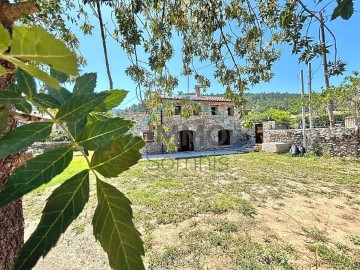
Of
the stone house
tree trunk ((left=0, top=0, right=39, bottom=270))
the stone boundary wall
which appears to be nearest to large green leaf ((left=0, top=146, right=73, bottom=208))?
tree trunk ((left=0, top=0, right=39, bottom=270))

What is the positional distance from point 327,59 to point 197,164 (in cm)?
928

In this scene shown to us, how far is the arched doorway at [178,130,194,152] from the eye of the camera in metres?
17.0

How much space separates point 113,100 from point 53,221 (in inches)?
7.7

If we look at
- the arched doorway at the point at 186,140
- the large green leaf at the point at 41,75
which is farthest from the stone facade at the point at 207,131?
the large green leaf at the point at 41,75

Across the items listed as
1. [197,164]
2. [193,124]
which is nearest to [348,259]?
[197,164]

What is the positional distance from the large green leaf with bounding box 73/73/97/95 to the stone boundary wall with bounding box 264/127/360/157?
13.3 metres

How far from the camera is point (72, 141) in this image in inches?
9.5

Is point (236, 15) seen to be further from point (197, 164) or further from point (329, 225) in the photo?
point (197, 164)

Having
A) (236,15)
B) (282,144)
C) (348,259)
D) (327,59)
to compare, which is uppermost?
(236,15)

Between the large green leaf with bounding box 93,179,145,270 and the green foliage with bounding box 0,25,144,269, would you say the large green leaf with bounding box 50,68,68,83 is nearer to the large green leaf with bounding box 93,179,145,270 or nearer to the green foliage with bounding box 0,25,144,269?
the green foliage with bounding box 0,25,144,269

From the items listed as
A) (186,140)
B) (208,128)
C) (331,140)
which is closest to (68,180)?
(331,140)

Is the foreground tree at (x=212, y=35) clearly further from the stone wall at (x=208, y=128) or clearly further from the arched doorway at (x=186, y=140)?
the arched doorway at (x=186, y=140)

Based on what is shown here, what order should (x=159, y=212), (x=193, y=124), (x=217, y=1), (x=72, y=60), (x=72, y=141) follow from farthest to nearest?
(x=193, y=124) < (x=159, y=212) < (x=217, y=1) < (x=72, y=141) < (x=72, y=60)

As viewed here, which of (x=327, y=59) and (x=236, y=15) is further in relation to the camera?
(x=236, y=15)
